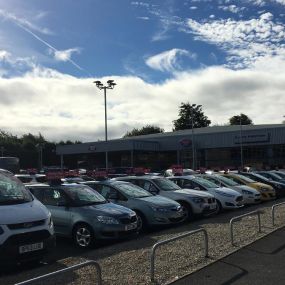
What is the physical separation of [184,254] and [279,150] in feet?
180

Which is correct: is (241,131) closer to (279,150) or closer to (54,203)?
(279,150)

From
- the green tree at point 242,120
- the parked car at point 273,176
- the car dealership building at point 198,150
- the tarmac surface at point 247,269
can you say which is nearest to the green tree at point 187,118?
the green tree at point 242,120

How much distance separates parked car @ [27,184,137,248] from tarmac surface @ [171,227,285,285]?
2.94 m

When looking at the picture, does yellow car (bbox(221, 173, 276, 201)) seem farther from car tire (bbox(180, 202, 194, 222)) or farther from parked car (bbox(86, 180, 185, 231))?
parked car (bbox(86, 180, 185, 231))

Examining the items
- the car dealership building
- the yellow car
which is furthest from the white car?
the car dealership building

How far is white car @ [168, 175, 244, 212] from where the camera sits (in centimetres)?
1816

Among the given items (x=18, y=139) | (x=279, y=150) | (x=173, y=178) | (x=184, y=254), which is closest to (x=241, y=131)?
(x=279, y=150)

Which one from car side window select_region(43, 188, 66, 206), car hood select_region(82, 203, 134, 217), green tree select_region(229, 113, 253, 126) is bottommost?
car hood select_region(82, 203, 134, 217)

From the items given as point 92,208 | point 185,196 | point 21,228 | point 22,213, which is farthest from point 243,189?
point 21,228

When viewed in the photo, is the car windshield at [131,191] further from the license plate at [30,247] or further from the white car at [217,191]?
the license plate at [30,247]

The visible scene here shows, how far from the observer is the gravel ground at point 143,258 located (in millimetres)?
7566

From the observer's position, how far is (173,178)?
18.8 meters

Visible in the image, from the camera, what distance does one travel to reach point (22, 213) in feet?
27.0

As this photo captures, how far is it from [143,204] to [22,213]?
18.7 ft
